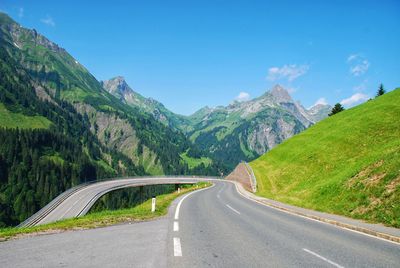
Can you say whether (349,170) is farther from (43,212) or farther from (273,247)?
(43,212)

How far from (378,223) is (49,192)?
165569 mm

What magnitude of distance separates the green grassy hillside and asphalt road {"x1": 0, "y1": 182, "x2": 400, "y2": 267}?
241 inches

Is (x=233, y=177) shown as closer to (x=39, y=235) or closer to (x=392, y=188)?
(x=392, y=188)

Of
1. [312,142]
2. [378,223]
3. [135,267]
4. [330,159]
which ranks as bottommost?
[378,223]

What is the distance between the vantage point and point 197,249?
31.3 feet

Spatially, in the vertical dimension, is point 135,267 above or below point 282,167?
below

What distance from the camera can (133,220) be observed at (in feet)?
51.6

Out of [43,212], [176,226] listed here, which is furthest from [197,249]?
[43,212]

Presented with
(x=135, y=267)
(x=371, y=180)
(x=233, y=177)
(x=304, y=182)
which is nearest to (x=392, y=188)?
(x=371, y=180)

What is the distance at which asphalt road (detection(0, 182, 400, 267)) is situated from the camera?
7988 millimetres

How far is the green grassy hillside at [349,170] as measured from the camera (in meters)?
19.1

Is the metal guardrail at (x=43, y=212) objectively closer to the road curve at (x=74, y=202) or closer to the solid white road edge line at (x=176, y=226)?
the road curve at (x=74, y=202)

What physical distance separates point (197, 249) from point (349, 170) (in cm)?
2462

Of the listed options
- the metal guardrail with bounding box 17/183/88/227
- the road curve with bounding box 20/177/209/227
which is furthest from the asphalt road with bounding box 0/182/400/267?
the road curve with bounding box 20/177/209/227
